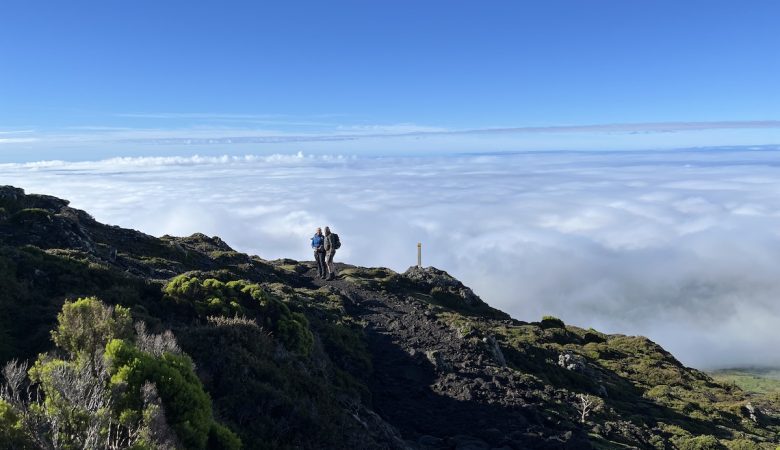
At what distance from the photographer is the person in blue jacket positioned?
2423 centimetres

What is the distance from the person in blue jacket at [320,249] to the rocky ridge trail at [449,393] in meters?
6.61

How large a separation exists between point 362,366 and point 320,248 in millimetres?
11578

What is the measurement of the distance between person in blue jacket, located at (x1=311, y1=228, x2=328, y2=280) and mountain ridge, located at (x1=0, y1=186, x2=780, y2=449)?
2010mm

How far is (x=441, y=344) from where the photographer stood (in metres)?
16.1

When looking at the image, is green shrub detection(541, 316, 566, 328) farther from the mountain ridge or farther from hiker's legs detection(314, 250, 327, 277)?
hiker's legs detection(314, 250, 327, 277)

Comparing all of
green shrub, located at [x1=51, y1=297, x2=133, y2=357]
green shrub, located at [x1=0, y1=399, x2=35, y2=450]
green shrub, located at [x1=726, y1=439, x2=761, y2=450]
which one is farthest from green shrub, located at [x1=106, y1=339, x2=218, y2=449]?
green shrub, located at [x1=726, y1=439, x2=761, y2=450]

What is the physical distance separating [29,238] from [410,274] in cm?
1949

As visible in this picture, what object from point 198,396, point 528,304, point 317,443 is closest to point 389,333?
point 317,443

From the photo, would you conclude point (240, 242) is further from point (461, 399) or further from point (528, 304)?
point (461, 399)

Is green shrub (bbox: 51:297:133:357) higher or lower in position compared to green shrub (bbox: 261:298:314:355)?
higher

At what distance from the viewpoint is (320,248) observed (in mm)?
24734

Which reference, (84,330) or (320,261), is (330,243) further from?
(84,330)

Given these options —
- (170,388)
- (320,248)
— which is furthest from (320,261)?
(170,388)

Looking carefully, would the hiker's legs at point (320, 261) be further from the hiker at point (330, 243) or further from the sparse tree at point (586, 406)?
the sparse tree at point (586, 406)
